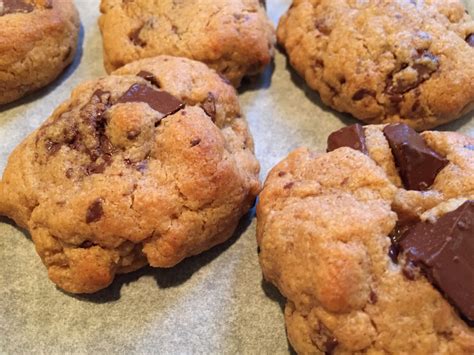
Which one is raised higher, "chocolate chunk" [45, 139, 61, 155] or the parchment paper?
"chocolate chunk" [45, 139, 61, 155]

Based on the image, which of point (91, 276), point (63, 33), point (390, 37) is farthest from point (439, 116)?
point (63, 33)

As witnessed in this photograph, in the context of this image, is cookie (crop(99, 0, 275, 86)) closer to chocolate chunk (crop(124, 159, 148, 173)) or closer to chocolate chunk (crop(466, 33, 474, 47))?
chocolate chunk (crop(124, 159, 148, 173))

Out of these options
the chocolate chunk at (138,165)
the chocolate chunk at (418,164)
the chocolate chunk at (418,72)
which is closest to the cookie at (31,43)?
the chocolate chunk at (138,165)

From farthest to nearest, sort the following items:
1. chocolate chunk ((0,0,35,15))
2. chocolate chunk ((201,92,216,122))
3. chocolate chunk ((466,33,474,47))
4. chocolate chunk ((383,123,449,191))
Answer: chocolate chunk ((0,0,35,15)), chocolate chunk ((466,33,474,47)), chocolate chunk ((201,92,216,122)), chocolate chunk ((383,123,449,191))

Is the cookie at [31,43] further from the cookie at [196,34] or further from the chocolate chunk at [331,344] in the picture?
the chocolate chunk at [331,344]

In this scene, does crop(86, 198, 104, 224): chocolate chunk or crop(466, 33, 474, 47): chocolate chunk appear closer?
crop(86, 198, 104, 224): chocolate chunk

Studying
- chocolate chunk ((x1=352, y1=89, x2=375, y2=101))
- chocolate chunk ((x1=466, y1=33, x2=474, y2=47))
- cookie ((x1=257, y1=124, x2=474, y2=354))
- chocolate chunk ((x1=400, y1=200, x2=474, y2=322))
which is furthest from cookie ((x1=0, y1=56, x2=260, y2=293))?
chocolate chunk ((x1=466, y1=33, x2=474, y2=47))
